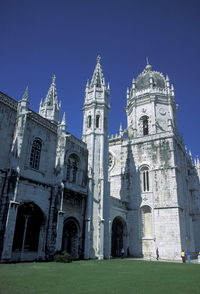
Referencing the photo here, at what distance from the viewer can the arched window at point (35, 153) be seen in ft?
67.5

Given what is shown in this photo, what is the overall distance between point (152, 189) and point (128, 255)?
879cm

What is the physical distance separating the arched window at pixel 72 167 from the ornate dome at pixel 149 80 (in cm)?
2097

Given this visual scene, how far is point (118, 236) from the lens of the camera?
103 ft

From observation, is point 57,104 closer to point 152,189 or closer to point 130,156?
point 130,156

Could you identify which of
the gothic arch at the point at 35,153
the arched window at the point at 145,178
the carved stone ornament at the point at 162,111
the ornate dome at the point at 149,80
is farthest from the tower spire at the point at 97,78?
the arched window at the point at 145,178

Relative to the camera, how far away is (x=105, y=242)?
80.1 feet

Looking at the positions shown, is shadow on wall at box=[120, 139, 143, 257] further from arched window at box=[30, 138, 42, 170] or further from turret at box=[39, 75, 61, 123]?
arched window at box=[30, 138, 42, 170]

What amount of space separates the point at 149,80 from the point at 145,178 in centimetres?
1699

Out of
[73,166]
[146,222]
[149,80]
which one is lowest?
[146,222]

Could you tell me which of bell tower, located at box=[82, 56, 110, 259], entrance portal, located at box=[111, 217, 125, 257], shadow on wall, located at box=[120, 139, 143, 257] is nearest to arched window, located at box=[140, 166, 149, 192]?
shadow on wall, located at box=[120, 139, 143, 257]

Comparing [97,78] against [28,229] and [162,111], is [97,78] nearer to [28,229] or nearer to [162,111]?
[162,111]

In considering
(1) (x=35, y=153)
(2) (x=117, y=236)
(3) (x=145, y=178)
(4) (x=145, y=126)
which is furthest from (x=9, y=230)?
(4) (x=145, y=126)

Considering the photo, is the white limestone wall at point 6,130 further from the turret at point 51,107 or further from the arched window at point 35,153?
the turret at point 51,107

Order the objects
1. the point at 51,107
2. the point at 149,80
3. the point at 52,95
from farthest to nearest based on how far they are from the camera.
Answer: the point at 149,80, the point at 52,95, the point at 51,107
